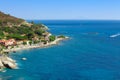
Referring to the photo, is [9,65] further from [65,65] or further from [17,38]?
[17,38]

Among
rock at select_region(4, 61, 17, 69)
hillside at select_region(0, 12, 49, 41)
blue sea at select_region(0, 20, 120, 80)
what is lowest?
blue sea at select_region(0, 20, 120, 80)

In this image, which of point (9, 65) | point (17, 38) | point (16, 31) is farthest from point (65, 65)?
point (16, 31)

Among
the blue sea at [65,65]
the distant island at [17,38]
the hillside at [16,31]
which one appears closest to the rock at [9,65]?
the blue sea at [65,65]

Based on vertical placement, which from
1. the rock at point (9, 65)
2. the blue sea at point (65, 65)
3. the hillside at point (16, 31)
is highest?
the hillside at point (16, 31)

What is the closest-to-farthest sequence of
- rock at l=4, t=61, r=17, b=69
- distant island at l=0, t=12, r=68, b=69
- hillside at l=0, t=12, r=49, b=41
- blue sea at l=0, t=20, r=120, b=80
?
1. blue sea at l=0, t=20, r=120, b=80
2. rock at l=4, t=61, r=17, b=69
3. distant island at l=0, t=12, r=68, b=69
4. hillside at l=0, t=12, r=49, b=41

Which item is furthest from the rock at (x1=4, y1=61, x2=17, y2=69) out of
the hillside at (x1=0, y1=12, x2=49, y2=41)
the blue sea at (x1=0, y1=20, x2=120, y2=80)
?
the hillside at (x1=0, y1=12, x2=49, y2=41)

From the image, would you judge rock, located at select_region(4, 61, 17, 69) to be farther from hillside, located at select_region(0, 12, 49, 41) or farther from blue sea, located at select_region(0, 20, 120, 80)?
hillside, located at select_region(0, 12, 49, 41)

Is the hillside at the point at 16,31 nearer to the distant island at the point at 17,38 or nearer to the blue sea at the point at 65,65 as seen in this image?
the distant island at the point at 17,38

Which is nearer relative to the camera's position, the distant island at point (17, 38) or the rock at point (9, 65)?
the rock at point (9, 65)

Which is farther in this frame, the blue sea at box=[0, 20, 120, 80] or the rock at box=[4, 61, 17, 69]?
the rock at box=[4, 61, 17, 69]

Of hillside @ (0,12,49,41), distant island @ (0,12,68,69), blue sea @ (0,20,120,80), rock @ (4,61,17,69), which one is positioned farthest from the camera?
hillside @ (0,12,49,41)

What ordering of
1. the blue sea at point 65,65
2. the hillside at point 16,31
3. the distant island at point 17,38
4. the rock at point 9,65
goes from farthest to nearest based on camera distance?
the hillside at point 16,31 < the distant island at point 17,38 < the rock at point 9,65 < the blue sea at point 65,65
